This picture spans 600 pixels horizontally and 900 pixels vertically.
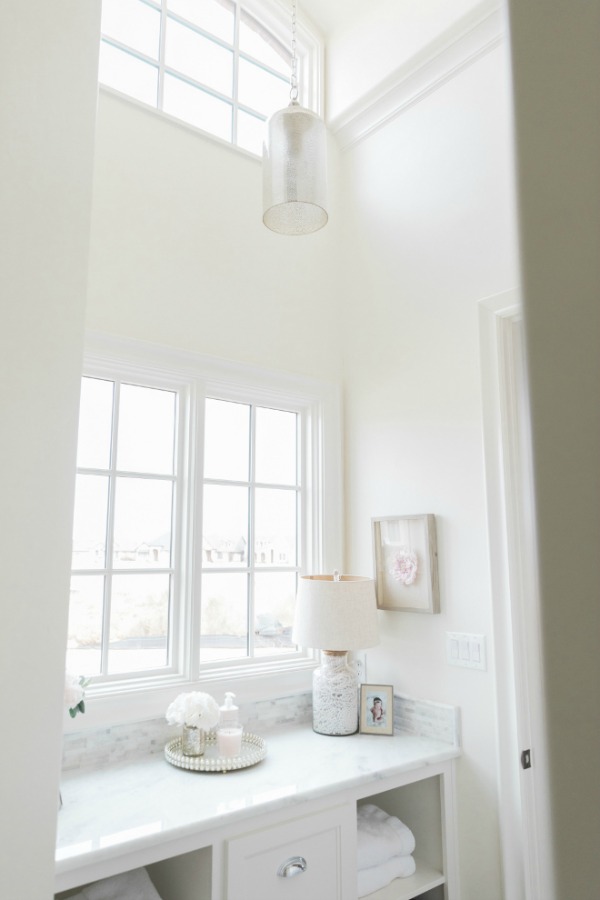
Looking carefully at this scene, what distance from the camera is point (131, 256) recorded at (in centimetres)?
230

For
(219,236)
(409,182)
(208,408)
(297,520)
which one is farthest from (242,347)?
(409,182)

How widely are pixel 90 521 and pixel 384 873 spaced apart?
1.48 meters

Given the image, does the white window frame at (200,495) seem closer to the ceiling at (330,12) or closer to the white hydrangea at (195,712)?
the white hydrangea at (195,712)

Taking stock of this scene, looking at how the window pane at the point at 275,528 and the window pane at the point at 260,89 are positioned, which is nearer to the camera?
the window pane at the point at 275,528

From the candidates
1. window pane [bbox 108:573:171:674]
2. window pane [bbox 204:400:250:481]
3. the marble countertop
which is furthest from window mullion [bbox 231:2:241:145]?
the marble countertop

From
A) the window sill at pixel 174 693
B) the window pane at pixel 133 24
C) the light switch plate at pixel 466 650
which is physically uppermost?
the window pane at pixel 133 24

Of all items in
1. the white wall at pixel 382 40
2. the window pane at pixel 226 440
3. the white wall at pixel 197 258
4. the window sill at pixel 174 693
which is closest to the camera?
the window sill at pixel 174 693

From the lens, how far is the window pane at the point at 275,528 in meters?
2.65

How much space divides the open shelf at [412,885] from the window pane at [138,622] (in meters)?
1.02

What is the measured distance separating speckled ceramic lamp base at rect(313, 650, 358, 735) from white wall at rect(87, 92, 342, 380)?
1.20m

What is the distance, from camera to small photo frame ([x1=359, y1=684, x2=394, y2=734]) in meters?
2.34

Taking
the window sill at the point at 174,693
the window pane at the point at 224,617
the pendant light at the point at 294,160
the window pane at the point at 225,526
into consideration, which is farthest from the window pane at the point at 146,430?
the pendant light at the point at 294,160

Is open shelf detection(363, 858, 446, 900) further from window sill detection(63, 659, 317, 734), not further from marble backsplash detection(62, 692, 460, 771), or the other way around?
window sill detection(63, 659, 317, 734)

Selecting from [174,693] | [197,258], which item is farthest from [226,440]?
[174,693]
